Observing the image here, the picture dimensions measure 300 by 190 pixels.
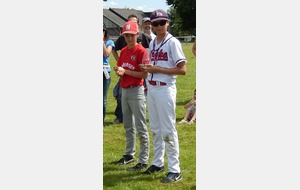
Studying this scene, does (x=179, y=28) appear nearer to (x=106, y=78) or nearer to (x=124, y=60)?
(x=124, y=60)

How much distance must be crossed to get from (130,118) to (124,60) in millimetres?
750

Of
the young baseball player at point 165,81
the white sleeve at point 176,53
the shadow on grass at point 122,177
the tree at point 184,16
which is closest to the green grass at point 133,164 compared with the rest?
the shadow on grass at point 122,177

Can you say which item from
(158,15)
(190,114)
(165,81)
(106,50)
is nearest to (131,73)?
(165,81)

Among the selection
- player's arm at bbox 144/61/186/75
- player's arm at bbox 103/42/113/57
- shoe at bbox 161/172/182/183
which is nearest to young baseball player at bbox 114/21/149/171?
player's arm at bbox 144/61/186/75

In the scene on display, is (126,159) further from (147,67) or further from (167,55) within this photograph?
(167,55)

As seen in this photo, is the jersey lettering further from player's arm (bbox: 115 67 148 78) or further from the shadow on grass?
the shadow on grass

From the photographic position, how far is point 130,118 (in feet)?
17.3

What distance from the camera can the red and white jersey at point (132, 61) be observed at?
4.87 metres

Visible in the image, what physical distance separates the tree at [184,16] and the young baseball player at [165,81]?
393 millimetres

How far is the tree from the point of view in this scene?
4869mm

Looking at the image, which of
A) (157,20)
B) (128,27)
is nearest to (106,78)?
(128,27)

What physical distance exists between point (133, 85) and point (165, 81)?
589 mm

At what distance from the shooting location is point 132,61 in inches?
193

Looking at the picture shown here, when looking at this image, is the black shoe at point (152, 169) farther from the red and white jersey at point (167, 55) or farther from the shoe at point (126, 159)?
the red and white jersey at point (167, 55)
